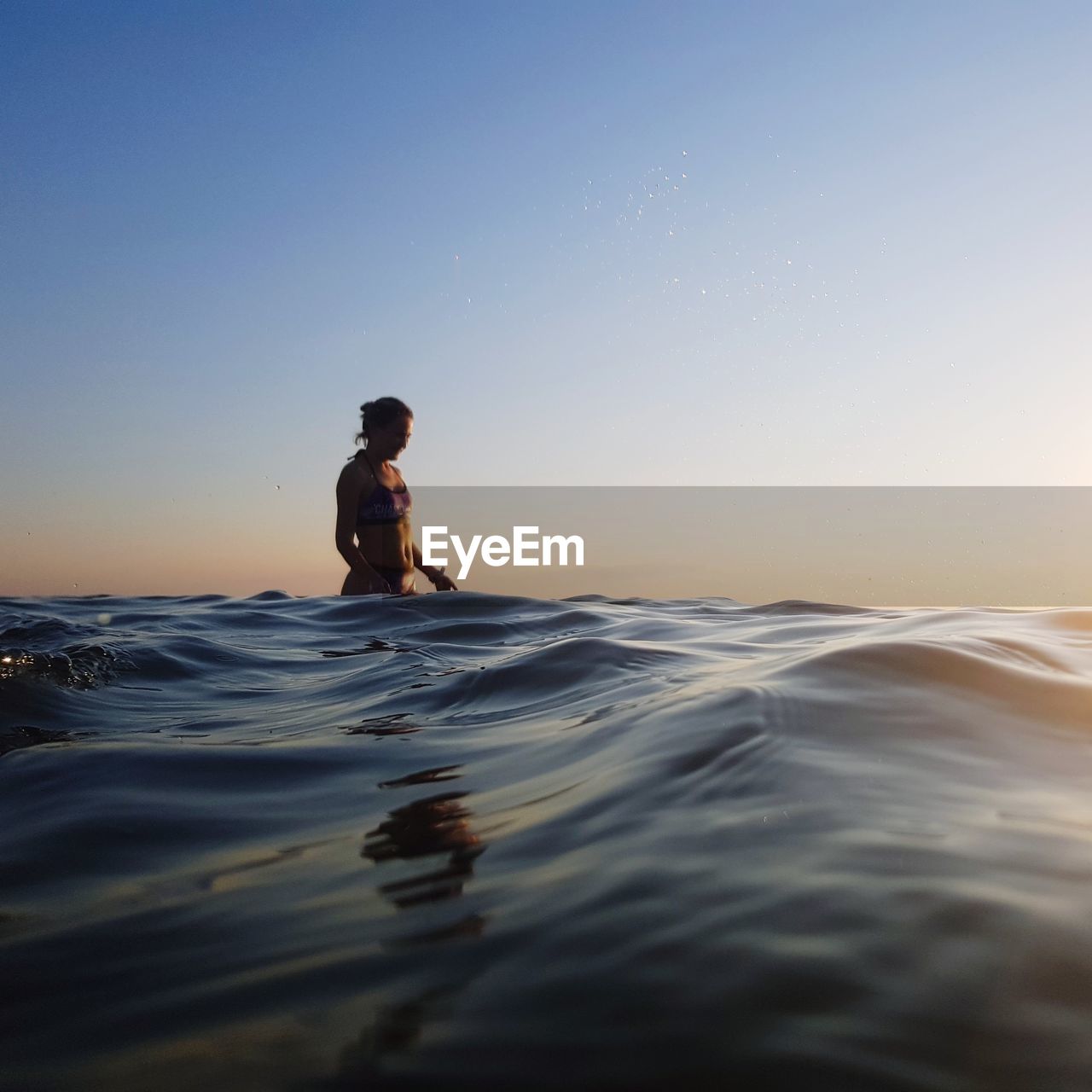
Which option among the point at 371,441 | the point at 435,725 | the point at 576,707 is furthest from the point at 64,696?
the point at 371,441

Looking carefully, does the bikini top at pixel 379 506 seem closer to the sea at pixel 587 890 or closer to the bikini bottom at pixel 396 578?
the bikini bottom at pixel 396 578

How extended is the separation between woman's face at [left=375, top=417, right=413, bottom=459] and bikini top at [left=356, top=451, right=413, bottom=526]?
0.20m

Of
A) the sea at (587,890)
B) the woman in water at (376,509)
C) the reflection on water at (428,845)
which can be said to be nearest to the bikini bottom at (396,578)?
the woman in water at (376,509)

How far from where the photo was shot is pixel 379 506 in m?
8.17

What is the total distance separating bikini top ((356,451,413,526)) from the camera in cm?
812

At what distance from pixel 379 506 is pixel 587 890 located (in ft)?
24.1

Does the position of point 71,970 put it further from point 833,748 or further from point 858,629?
point 858,629

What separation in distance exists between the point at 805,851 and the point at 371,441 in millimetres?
7594

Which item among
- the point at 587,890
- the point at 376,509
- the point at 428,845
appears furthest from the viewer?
the point at 376,509

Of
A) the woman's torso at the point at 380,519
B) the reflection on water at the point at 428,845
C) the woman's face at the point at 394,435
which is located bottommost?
the reflection on water at the point at 428,845

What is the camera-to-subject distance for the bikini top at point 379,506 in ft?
26.7

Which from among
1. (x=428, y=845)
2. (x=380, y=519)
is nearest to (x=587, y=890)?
(x=428, y=845)

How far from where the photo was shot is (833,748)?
5.16ft

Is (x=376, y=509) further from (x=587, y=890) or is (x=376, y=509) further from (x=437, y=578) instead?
(x=587, y=890)
